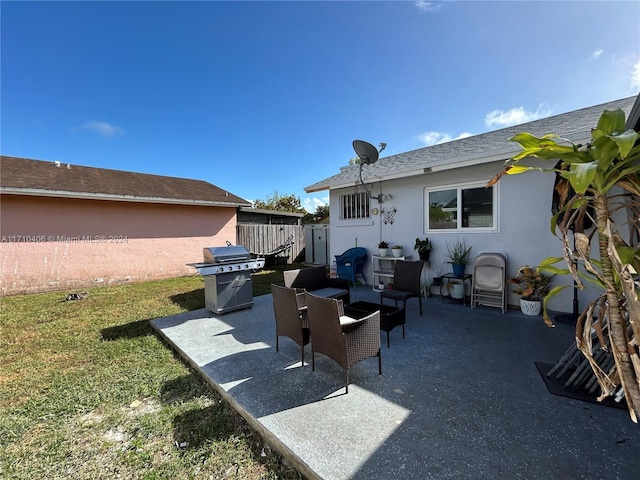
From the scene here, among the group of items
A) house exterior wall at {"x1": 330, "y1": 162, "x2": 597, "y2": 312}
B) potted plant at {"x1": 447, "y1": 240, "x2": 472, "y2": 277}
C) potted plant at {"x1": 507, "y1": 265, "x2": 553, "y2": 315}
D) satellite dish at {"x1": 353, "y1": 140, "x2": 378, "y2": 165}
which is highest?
satellite dish at {"x1": 353, "y1": 140, "x2": 378, "y2": 165}

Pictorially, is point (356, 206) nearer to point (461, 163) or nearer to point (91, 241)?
point (461, 163)

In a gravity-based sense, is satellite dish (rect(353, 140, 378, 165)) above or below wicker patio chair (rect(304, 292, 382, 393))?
above

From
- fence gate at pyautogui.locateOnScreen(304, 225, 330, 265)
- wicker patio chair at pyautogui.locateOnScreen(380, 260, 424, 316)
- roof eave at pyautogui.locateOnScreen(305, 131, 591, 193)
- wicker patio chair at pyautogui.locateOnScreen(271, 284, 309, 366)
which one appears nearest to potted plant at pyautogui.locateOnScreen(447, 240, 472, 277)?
wicker patio chair at pyautogui.locateOnScreen(380, 260, 424, 316)

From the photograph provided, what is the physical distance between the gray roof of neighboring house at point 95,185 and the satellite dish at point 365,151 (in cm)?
709

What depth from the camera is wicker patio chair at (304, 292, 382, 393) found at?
258 cm

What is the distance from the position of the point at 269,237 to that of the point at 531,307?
10.2 metres

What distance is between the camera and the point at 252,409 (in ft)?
7.88

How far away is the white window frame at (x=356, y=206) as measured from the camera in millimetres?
7570

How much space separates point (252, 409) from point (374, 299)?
4124 mm

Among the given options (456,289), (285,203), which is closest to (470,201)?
(456,289)

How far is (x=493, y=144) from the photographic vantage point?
5.51 meters

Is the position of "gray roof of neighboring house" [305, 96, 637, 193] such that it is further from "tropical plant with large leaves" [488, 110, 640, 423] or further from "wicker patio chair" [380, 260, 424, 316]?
"tropical plant with large leaves" [488, 110, 640, 423]

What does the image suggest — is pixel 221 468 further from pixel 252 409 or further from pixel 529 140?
pixel 529 140

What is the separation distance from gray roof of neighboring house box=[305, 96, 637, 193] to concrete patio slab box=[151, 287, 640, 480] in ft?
10.4
